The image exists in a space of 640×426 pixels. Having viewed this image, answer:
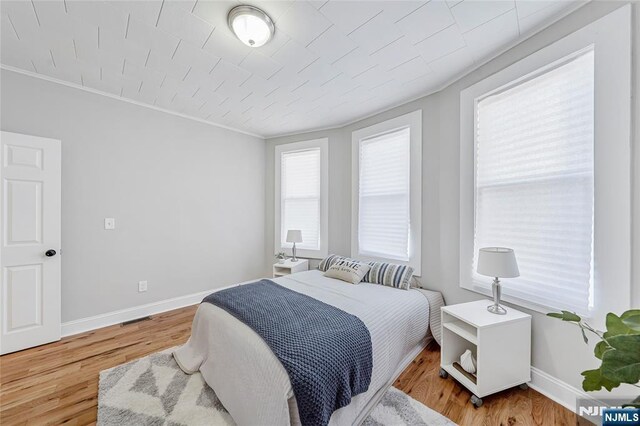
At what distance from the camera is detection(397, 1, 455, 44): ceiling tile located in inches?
62.1

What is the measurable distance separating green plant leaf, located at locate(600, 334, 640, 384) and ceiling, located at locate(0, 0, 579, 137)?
5.98ft

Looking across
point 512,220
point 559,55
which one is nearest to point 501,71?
point 559,55

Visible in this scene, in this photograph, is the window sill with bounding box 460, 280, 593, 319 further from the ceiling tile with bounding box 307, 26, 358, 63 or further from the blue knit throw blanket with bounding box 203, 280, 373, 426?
the ceiling tile with bounding box 307, 26, 358, 63

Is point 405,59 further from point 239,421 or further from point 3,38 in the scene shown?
point 3,38

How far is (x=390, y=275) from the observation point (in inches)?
105

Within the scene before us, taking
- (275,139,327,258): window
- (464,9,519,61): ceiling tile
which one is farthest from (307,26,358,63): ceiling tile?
(275,139,327,258): window

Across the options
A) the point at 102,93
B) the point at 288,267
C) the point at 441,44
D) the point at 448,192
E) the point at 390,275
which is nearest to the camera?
the point at 441,44

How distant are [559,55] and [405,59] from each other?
3.25ft

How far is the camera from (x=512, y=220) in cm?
197

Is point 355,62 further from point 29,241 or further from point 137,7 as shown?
point 29,241

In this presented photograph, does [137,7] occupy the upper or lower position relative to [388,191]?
upper

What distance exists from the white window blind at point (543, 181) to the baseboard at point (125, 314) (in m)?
3.51

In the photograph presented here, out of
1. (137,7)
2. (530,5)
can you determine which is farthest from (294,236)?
(530,5)

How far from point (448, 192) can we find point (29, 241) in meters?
3.96
